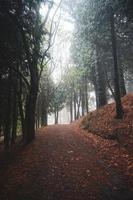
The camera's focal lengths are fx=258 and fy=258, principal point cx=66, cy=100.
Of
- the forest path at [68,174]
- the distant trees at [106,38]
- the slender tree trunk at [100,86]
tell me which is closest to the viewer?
the forest path at [68,174]

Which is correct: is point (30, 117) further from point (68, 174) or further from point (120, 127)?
point (68, 174)

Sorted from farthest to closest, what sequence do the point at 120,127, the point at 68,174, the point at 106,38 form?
the point at 106,38, the point at 120,127, the point at 68,174

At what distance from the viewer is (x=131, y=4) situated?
1091 centimetres

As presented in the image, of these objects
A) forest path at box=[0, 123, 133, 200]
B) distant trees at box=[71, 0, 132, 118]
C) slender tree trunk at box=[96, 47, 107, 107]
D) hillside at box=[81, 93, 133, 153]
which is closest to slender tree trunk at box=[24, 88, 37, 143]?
forest path at box=[0, 123, 133, 200]

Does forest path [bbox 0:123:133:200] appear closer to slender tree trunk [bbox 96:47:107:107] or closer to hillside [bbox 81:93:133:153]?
hillside [bbox 81:93:133:153]

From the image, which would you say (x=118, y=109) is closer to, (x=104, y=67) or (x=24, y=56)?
(x=24, y=56)

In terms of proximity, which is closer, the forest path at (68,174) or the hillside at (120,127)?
the forest path at (68,174)

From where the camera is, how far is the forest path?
294 inches

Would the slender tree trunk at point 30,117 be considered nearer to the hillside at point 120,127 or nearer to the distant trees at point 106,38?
the hillside at point 120,127

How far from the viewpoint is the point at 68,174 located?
895 centimetres

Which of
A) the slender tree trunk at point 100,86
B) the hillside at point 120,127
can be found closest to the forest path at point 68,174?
the hillside at point 120,127

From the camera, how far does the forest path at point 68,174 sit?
7.46m

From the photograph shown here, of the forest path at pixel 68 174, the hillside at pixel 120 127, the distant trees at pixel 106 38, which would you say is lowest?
the forest path at pixel 68 174

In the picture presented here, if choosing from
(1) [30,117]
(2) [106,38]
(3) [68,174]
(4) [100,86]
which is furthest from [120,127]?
(4) [100,86]
